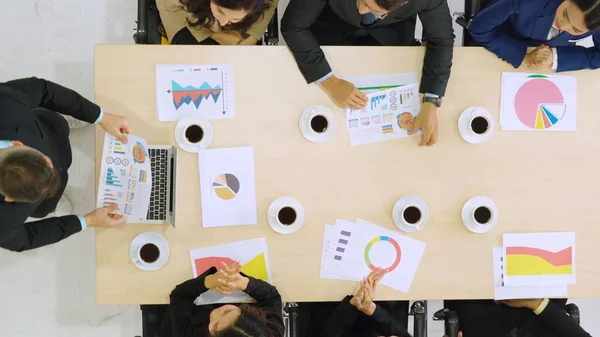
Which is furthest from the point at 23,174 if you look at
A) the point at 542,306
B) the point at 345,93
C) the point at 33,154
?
the point at 542,306

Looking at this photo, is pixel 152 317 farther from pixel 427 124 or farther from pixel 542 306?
pixel 542 306

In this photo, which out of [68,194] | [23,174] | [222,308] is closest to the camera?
[23,174]

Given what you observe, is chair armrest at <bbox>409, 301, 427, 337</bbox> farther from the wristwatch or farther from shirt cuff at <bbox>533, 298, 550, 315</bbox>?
the wristwatch

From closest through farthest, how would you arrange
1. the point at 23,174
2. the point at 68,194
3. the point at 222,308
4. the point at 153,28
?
1. the point at 23,174
2. the point at 222,308
3. the point at 153,28
4. the point at 68,194

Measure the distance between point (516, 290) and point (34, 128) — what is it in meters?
1.47

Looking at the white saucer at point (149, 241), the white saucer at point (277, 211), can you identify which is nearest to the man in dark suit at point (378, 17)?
the white saucer at point (277, 211)

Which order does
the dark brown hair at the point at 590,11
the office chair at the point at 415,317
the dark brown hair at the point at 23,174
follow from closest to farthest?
the dark brown hair at the point at 23,174 → the dark brown hair at the point at 590,11 → the office chair at the point at 415,317

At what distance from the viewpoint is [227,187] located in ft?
4.76

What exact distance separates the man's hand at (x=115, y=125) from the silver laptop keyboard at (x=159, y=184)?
3.7 inches

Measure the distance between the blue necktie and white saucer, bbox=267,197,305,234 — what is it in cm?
61

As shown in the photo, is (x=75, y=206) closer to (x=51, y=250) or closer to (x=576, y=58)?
(x=51, y=250)

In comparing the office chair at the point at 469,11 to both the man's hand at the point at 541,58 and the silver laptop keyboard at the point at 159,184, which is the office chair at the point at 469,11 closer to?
the man's hand at the point at 541,58

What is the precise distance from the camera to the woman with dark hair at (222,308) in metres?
1.40

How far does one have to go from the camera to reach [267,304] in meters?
1.47
